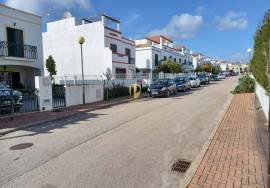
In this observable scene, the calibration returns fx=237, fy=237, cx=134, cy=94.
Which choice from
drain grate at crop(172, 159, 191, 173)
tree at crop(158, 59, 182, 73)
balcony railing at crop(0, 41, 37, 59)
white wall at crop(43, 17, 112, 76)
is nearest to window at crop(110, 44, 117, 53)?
white wall at crop(43, 17, 112, 76)

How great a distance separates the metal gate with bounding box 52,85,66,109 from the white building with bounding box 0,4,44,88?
6126 mm

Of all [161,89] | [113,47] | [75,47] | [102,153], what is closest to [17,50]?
[75,47]

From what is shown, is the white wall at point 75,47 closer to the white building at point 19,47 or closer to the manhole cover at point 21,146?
the white building at point 19,47

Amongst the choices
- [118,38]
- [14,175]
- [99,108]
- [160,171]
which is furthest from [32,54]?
[160,171]

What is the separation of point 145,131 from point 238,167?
13.8 ft

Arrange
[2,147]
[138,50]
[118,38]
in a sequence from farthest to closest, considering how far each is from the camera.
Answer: [138,50] → [118,38] → [2,147]

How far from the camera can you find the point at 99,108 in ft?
51.8

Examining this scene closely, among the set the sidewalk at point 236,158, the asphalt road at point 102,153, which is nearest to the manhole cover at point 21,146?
the asphalt road at point 102,153

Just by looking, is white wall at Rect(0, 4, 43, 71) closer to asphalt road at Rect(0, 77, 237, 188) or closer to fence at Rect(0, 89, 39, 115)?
fence at Rect(0, 89, 39, 115)

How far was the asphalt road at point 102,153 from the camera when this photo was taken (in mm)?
4863

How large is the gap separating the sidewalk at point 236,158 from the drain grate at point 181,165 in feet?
1.15

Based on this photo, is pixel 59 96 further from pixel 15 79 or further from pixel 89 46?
pixel 89 46

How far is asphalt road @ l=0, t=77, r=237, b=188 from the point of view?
4.86m

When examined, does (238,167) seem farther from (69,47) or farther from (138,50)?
(138,50)
